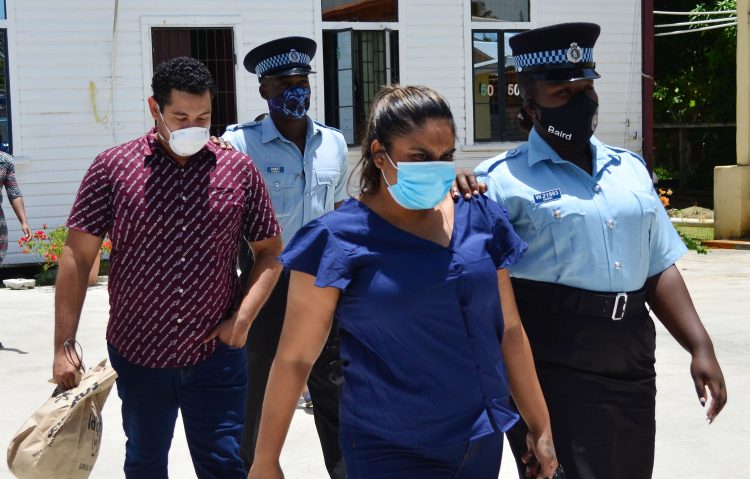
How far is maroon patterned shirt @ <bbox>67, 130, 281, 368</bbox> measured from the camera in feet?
12.6

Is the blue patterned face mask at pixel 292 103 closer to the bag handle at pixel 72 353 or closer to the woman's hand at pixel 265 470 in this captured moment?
the bag handle at pixel 72 353

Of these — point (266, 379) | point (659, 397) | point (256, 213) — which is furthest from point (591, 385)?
point (659, 397)

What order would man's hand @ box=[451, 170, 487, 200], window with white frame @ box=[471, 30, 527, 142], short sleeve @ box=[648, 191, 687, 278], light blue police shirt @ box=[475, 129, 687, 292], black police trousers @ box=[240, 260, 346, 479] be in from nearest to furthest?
man's hand @ box=[451, 170, 487, 200] < light blue police shirt @ box=[475, 129, 687, 292] < short sleeve @ box=[648, 191, 687, 278] < black police trousers @ box=[240, 260, 346, 479] < window with white frame @ box=[471, 30, 527, 142]

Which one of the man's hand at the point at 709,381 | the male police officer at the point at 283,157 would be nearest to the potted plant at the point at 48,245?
the male police officer at the point at 283,157

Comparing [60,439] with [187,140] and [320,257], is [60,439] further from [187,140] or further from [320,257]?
[320,257]

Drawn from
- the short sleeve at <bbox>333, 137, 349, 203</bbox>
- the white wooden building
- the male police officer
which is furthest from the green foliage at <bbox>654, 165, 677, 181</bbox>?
the male police officer

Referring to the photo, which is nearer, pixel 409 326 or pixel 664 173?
pixel 409 326

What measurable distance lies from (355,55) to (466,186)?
1189cm

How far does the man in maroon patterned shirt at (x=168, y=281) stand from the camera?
3.86 m

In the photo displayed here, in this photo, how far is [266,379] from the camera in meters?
4.77

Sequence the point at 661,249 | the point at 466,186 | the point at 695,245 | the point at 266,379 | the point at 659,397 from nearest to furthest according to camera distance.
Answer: the point at 466,186 < the point at 661,249 < the point at 266,379 < the point at 659,397 < the point at 695,245

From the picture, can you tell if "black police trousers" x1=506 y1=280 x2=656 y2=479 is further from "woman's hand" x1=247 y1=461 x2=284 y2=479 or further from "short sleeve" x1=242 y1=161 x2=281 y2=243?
"short sleeve" x1=242 y1=161 x2=281 y2=243

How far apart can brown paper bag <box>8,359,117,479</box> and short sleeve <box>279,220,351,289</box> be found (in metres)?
1.42

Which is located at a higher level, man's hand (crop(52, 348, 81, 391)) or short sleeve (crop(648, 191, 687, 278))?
short sleeve (crop(648, 191, 687, 278))
